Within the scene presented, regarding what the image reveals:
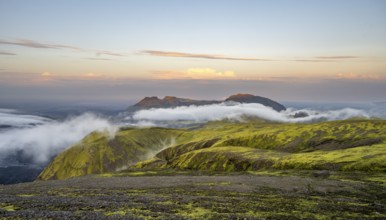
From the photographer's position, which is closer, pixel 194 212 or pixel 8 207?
pixel 194 212

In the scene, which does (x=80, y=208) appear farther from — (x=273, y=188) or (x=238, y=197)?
(x=273, y=188)

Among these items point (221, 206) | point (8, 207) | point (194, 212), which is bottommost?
point (221, 206)

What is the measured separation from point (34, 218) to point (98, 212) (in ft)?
27.0

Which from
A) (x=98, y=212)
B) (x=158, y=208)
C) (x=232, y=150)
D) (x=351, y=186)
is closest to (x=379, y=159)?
(x=351, y=186)

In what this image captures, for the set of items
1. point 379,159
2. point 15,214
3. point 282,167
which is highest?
point 15,214

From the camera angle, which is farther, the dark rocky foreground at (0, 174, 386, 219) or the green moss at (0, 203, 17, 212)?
the green moss at (0, 203, 17, 212)

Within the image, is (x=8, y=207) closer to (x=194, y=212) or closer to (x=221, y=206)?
(x=194, y=212)

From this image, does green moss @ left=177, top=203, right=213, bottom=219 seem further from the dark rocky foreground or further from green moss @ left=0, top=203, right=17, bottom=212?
green moss @ left=0, top=203, right=17, bottom=212

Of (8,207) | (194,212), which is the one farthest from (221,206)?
(8,207)

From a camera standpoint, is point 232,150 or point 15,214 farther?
point 232,150

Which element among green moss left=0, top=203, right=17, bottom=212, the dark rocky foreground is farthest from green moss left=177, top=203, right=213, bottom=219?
green moss left=0, top=203, right=17, bottom=212

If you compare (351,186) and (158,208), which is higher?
(158,208)

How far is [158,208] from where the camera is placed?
47719 mm

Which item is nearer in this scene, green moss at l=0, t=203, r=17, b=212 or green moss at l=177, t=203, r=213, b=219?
green moss at l=177, t=203, r=213, b=219
